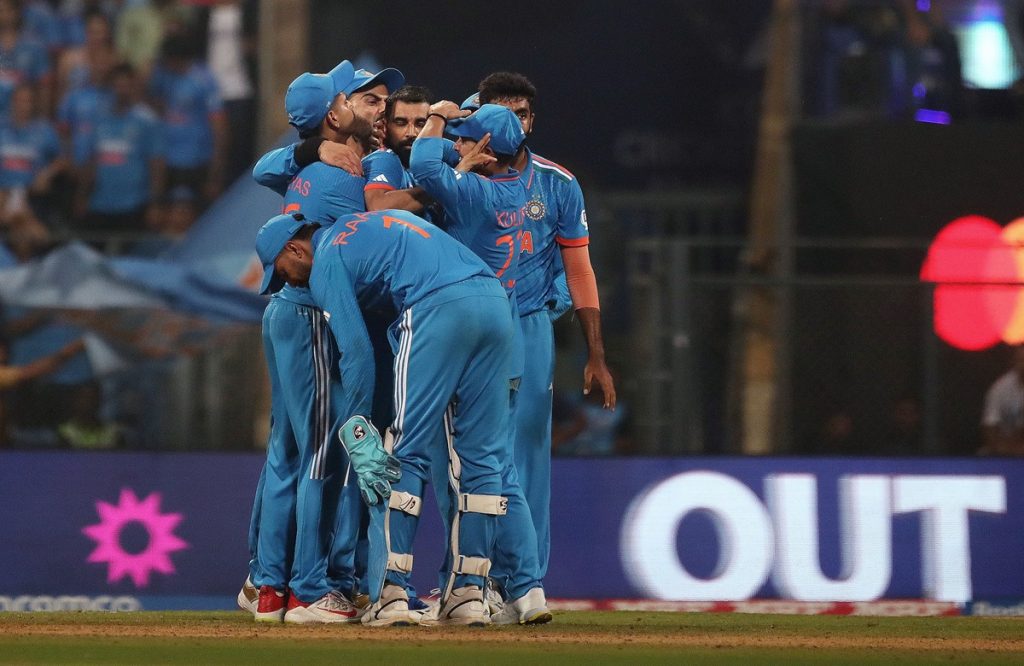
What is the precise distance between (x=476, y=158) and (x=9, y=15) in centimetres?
773

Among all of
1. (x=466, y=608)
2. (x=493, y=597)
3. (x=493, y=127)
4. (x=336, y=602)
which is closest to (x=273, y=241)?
(x=493, y=127)

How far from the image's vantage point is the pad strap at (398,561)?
6051mm

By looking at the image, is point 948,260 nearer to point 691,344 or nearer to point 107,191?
point 691,344

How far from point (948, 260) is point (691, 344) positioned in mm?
2595

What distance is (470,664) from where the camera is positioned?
5.20 meters

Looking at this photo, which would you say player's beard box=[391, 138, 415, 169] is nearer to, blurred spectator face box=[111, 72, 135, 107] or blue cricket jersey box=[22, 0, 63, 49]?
blurred spectator face box=[111, 72, 135, 107]

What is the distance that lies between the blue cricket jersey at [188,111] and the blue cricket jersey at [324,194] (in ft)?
20.1

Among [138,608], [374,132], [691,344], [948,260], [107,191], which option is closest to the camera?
[374,132]

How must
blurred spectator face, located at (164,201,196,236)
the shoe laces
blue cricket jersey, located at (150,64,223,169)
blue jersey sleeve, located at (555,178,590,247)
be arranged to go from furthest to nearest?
blue cricket jersey, located at (150,64,223,169) → blurred spectator face, located at (164,201,196,236) → blue jersey sleeve, located at (555,178,590,247) → the shoe laces

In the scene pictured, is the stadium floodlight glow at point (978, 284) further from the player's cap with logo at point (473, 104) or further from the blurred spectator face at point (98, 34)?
the blurred spectator face at point (98, 34)

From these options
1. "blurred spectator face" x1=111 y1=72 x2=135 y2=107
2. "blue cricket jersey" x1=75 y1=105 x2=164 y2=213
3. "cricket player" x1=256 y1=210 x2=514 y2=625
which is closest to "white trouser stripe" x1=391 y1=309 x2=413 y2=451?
"cricket player" x1=256 y1=210 x2=514 y2=625

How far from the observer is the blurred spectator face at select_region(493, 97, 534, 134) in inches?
276

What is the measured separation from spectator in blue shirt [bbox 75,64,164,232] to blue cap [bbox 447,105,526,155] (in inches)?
258

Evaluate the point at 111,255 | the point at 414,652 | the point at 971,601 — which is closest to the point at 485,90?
the point at 414,652
